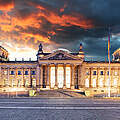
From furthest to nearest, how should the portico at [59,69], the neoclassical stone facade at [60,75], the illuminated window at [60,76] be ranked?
the illuminated window at [60,76] → the neoclassical stone facade at [60,75] → the portico at [59,69]

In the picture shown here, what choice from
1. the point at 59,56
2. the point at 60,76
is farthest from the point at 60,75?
the point at 59,56

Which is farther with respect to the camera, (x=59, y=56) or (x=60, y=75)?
(x=60, y=75)

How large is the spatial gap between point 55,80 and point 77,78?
12452 mm

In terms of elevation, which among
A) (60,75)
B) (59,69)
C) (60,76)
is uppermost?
(59,69)

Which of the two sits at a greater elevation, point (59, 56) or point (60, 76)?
point (59, 56)

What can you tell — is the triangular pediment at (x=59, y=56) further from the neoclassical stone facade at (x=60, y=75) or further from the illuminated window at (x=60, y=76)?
the illuminated window at (x=60, y=76)

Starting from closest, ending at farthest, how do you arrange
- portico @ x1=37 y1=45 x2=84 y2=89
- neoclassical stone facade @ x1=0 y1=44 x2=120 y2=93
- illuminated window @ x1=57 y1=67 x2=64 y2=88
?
portico @ x1=37 y1=45 x2=84 y2=89
neoclassical stone facade @ x1=0 y1=44 x2=120 y2=93
illuminated window @ x1=57 y1=67 x2=64 y2=88

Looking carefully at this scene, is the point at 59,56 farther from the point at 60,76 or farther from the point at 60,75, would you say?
the point at 60,76

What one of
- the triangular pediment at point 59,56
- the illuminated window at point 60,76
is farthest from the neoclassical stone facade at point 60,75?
the triangular pediment at point 59,56

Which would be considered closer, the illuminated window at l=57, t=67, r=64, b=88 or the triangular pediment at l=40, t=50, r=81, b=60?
the triangular pediment at l=40, t=50, r=81, b=60

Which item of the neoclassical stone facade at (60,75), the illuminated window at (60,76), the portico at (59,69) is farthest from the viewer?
the illuminated window at (60,76)

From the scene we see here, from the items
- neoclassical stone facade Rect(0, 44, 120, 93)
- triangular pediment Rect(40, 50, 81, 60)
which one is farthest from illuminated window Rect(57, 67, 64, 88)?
triangular pediment Rect(40, 50, 81, 60)

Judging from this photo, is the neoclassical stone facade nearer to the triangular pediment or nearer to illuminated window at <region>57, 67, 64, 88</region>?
illuminated window at <region>57, 67, 64, 88</region>

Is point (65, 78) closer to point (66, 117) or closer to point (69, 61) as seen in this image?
point (69, 61)
